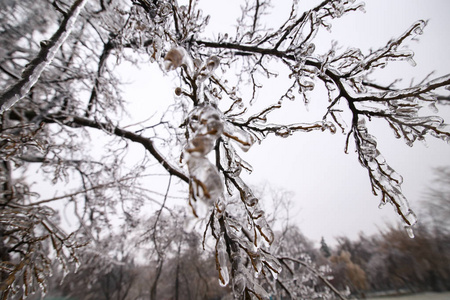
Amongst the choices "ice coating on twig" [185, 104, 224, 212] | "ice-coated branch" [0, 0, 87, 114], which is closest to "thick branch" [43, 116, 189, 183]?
"ice-coated branch" [0, 0, 87, 114]

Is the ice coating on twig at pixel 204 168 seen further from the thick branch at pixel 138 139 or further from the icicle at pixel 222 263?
the thick branch at pixel 138 139

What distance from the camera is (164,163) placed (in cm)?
373

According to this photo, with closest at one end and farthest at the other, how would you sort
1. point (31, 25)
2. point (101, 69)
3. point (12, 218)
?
point (12, 218) → point (31, 25) → point (101, 69)

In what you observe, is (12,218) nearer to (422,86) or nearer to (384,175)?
(384,175)

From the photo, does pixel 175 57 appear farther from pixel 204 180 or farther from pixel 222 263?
pixel 222 263

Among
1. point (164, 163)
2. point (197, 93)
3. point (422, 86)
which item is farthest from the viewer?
point (164, 163)

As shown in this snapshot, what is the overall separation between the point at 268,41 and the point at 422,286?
4442cm

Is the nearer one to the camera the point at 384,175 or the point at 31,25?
the point at 384,175

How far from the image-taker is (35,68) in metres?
1.15

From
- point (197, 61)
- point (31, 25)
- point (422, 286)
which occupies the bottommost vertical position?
point (422, 286)

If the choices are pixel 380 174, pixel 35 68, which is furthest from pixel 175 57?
pixel 380 174

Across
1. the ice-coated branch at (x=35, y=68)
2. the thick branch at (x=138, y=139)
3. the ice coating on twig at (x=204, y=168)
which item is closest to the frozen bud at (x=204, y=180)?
the ice coating on twig at (x=204, y=168)

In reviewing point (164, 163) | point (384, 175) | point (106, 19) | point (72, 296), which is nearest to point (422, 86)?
point (384, 175)

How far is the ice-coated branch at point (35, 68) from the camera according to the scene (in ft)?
3.54
